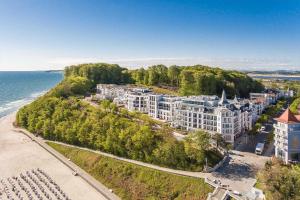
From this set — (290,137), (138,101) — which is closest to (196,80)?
(138,101)

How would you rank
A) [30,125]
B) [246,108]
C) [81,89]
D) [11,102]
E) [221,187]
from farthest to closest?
[11,102], [81,89], [30,125], [246,108], [221,187]

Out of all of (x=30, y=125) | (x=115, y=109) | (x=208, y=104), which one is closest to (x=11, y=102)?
(x=30, y=125)

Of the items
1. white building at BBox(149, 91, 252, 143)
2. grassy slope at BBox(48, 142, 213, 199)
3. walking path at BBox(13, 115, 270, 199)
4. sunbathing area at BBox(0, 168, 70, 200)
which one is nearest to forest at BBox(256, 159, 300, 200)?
walking path at BBox(13, 115, 270, 199)

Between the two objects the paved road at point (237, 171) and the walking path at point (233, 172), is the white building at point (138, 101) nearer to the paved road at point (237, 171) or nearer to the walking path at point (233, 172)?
the walking path at point (233, 172)

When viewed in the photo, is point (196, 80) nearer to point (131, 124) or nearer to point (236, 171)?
point (131, 124)

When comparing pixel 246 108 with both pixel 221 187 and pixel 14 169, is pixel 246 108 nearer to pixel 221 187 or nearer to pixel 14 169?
pixel 221 187

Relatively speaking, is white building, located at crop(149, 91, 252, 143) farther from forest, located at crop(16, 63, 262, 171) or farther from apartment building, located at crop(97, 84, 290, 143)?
forest, located at crop(16, 63, 262, 171)

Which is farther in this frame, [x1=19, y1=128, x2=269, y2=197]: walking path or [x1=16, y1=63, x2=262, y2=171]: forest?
[x1=16, y1=63, x2=262, y2=171]: forest
